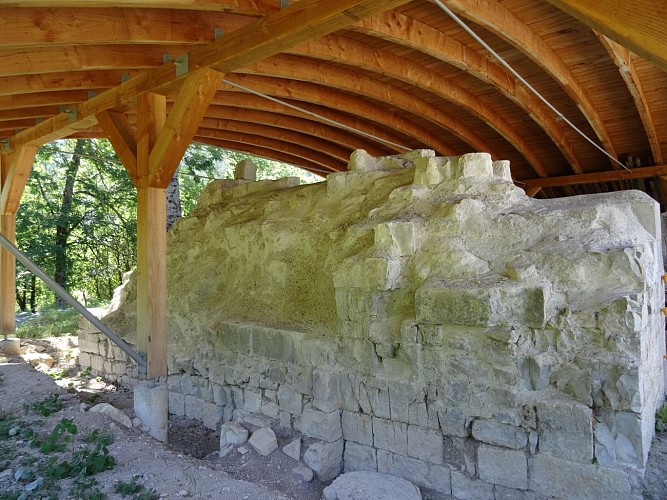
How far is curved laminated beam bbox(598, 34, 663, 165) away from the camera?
558 cm

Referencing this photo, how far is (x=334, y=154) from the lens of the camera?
11.5 meters

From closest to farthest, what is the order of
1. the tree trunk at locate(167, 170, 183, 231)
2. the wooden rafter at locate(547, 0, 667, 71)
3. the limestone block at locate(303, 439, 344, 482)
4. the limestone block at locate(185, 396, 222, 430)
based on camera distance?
the wooden rafter at locate(547, 0, 667, 71), the limestone block at locate(303, 439, 344, 482), the limestone block at locate(185, 396, 222, 430), the tree trunk at locate(167, 170, 183, 231)

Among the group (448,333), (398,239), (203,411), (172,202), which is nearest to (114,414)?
(203,411)

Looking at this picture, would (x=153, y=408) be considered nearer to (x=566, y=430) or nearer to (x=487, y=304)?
(x=487, y=304)

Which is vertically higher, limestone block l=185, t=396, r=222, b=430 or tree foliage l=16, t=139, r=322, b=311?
tree foliage l=16, t=139, r=322, b=311

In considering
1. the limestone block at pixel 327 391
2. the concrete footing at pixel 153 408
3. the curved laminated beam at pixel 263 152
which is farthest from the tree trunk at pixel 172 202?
the limestone block at pixel 327 391

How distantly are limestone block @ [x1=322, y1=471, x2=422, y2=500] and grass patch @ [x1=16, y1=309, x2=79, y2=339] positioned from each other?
28.4 ft

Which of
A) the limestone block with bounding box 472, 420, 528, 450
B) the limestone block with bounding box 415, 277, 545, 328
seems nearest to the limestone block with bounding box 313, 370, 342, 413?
the limestone block with bounding box 415, 277, 545, 328

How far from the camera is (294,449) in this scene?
470 centimetres

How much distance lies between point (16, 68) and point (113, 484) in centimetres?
407

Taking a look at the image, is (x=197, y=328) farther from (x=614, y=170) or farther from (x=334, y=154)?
(x=614, y=170)

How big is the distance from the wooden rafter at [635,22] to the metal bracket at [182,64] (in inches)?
165

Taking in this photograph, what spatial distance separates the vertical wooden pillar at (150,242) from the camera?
5.31 meters

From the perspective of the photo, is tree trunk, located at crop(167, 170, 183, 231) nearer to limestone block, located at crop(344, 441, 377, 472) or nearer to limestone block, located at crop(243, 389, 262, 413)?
limestone block, located at crop(243, 389, 262, 413)
